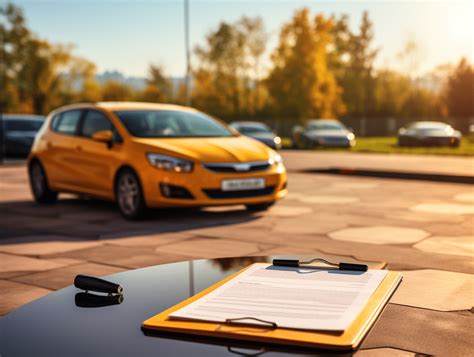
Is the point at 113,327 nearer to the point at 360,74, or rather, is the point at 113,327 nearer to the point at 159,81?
the point at 360,74

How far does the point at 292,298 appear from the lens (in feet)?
5.76

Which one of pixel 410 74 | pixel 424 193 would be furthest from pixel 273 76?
pixel 424 193

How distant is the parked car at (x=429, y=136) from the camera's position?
28641 mm

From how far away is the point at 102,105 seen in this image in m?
8.94

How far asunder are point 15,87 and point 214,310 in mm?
61093

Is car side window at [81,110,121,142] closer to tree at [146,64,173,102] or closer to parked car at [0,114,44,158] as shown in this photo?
parked car at [0,114,44,158]

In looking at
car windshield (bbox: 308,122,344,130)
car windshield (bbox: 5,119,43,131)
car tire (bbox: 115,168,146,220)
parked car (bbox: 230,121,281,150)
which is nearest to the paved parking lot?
car tire (bbox: 115,168,146,220)

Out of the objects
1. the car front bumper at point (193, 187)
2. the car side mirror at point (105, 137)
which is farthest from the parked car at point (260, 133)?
the car front bumper at point (193, 187)

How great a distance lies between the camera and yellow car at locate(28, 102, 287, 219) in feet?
24.6

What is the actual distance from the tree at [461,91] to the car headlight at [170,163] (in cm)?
5444

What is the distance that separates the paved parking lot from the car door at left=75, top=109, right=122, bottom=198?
379 mm

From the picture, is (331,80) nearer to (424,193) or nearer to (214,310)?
(424,193)

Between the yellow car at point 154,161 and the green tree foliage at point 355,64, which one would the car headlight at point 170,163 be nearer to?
the yellow car at point 154,161

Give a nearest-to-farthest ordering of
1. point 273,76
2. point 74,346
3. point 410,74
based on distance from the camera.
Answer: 1. point 74,346
2. point 273,76
3. point 410,74
